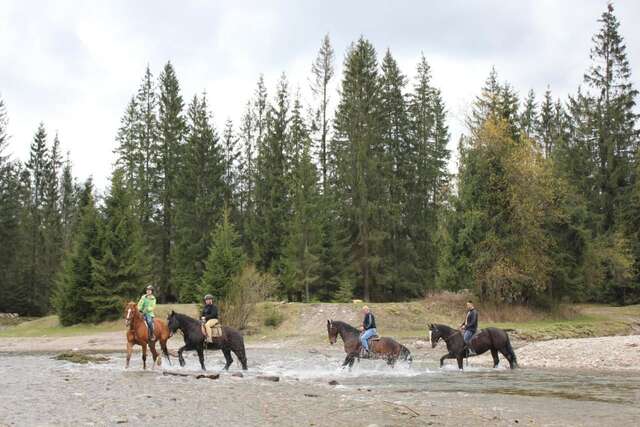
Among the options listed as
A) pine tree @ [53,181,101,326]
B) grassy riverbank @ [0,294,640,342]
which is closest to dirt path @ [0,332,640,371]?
grassy riverbank @ [0,294,640,342]

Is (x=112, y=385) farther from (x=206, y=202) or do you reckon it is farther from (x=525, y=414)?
(x=206, y=202)

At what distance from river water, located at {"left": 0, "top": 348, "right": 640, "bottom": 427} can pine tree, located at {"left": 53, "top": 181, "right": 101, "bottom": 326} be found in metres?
19.4

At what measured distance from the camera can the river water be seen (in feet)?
38.0

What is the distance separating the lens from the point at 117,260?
4147cm

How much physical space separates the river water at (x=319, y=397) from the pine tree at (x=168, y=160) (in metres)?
34.5

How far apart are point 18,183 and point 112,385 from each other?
55863mm

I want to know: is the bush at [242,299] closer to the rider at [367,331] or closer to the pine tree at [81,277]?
the pine tree at [81,277]

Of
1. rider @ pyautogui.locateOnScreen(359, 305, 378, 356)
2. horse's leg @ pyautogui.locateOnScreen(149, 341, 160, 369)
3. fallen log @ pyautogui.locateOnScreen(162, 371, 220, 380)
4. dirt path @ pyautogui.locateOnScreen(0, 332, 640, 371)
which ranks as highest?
rider @ pyautogui.locateOnScreen(359, 305, 378, 356)

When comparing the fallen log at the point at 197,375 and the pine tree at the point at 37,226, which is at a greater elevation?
the pine tree at the point at 37,226

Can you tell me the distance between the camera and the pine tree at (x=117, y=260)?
1596 inches

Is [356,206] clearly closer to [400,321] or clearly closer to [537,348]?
[400,321]

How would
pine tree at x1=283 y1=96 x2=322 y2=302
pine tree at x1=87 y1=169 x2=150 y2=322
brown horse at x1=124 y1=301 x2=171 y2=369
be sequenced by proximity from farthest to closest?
1. pine tree at x1=283 y1=96 x2=322 y2=302
2. pine tree at x1=87 y1=169 x2=150 y2=322
3. brown horse at x1=124 y1=301 x2=171 y2=369

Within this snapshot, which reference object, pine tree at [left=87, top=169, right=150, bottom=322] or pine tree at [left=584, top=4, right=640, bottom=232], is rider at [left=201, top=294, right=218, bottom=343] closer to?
pine tree at [left=87, top=169, right=150, bottom=322]

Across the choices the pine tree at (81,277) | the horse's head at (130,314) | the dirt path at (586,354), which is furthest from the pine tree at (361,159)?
the horse's head at (130,314)
